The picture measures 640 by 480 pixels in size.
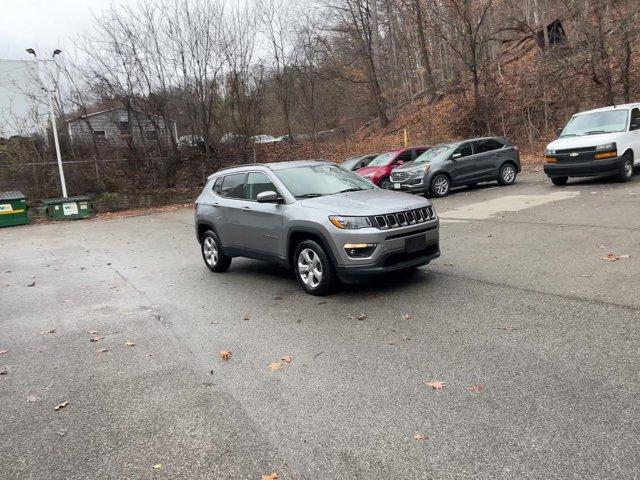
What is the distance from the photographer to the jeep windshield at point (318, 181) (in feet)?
23.4

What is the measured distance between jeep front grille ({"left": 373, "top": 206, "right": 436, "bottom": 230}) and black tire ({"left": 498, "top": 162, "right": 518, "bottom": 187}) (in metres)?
11.1

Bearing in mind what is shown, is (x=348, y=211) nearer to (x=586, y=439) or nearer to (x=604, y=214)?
(x=586, y=439)

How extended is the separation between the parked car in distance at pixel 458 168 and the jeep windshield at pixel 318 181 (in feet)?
28.6

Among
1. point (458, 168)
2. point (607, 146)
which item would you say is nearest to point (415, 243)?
point (607, 146)

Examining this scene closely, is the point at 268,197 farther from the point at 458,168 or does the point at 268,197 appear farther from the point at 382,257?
the point at 458,168

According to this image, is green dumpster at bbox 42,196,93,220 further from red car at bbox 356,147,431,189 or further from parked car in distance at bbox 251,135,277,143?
red car at bbox 356,147,431,189

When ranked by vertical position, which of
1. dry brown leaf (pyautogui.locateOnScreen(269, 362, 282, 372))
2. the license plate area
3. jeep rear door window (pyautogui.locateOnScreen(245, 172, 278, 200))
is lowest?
dry brown leaf (pyautogui.locateOnScreen(269, 362, 282, 372))

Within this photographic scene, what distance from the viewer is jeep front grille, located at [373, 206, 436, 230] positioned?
617 cm

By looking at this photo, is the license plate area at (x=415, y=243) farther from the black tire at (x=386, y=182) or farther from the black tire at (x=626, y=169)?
the black tire at (x=386, y=182)

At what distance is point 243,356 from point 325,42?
34639 millimetres

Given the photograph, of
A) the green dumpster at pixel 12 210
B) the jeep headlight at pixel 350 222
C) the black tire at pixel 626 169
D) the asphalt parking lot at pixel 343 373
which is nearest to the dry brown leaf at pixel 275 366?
the asphalt parking lot at pixel 343 373

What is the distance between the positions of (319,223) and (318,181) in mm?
1213

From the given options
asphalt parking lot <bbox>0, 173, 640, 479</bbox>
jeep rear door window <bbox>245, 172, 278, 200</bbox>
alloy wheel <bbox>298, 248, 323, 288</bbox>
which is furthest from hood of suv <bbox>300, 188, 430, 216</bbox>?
asphalt parking lot <bbox>0, 173, 640, 479</bbox>

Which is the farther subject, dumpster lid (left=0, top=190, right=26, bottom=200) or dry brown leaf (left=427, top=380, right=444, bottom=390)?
dumpster lid (left=0, top=190, right=26, bottom=200)
